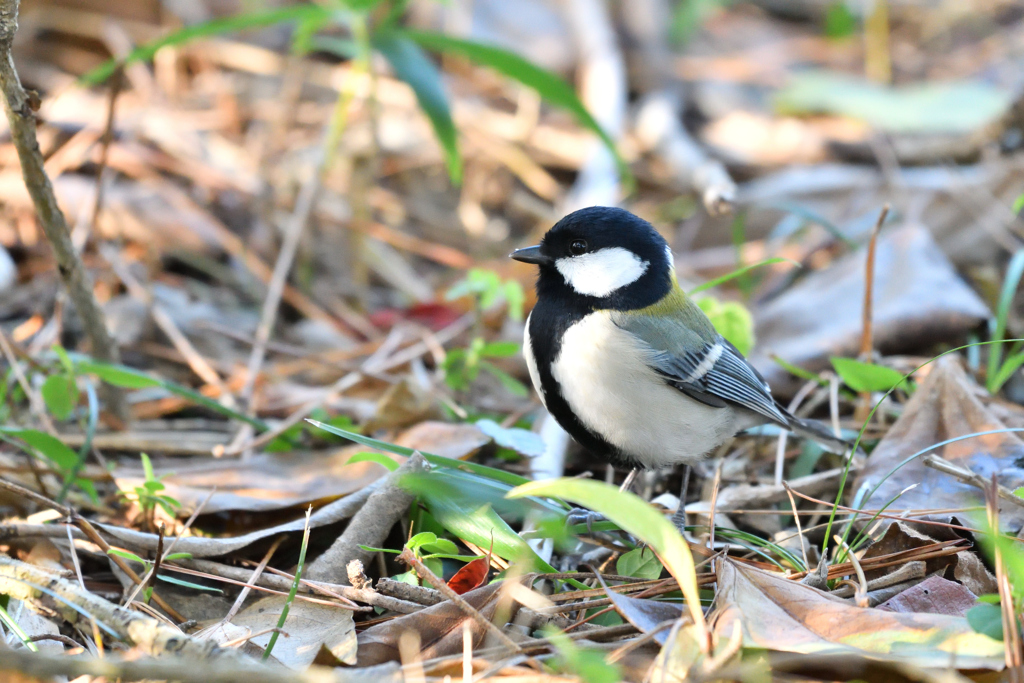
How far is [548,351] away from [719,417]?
57 cm

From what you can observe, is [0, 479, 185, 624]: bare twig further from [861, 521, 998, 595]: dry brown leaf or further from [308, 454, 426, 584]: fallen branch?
[861, 521, 998, 595]: dry brown leaf

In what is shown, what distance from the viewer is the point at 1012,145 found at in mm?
4289

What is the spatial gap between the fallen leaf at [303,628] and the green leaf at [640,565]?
63 cm

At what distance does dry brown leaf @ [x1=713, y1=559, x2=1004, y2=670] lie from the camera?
4.18ft

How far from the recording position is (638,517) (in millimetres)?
1271

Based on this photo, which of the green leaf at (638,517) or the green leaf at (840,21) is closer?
the green leaf at (638,517)

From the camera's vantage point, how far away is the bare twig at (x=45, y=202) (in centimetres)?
171

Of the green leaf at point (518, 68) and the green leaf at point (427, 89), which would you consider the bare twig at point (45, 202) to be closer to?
the green leaf at point (427, 89)

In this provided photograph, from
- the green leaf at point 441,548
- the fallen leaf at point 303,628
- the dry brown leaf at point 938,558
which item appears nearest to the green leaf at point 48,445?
the fallen leaf at point 303,628

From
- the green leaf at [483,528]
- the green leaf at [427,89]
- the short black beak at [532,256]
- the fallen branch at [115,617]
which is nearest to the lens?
the fallen branch at [115,617]

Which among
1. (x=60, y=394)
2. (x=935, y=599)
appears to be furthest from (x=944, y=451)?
(x=60, y=394)

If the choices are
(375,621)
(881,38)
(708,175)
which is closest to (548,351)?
(375,621)

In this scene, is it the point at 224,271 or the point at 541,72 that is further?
the point at 224,271

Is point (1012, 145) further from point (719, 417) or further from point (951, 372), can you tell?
point (719, 417)
